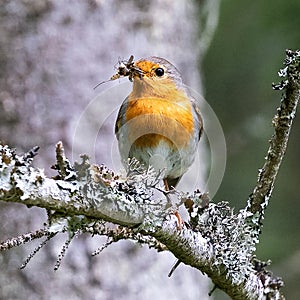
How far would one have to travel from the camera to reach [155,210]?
1407mm

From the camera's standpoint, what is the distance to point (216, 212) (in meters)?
1.62

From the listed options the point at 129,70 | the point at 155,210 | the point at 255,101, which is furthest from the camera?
the point at 255,101

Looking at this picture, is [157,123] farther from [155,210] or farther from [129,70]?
[155,210]

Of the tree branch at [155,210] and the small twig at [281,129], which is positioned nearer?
the tree branch at [155,210]

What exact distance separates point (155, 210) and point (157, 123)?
782 mm

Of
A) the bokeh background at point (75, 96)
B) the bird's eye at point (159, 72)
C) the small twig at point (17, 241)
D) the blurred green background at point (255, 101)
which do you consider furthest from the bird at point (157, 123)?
the blurred green background at point (255, 101)

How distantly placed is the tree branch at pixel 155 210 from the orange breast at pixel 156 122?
518 millimetres

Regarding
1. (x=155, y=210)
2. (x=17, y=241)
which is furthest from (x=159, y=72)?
(x=17, y=241)

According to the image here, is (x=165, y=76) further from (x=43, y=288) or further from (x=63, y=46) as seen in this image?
(x=43, y=288)

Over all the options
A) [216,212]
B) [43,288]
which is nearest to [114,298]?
[43,288]

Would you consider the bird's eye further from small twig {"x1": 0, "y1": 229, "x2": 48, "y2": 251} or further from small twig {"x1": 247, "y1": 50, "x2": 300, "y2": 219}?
small twig {"x1": 0, "y1": 229, "x2": 48, "y2": 251}

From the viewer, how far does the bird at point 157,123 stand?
Answer: 2152mm

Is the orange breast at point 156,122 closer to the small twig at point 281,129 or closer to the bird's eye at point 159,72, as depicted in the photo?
the bird's eye at point 159,72

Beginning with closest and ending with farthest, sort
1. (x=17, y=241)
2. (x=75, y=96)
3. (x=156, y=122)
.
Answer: (x=17, y=241) < (x=156, y=122) < (x=75, y=96)
